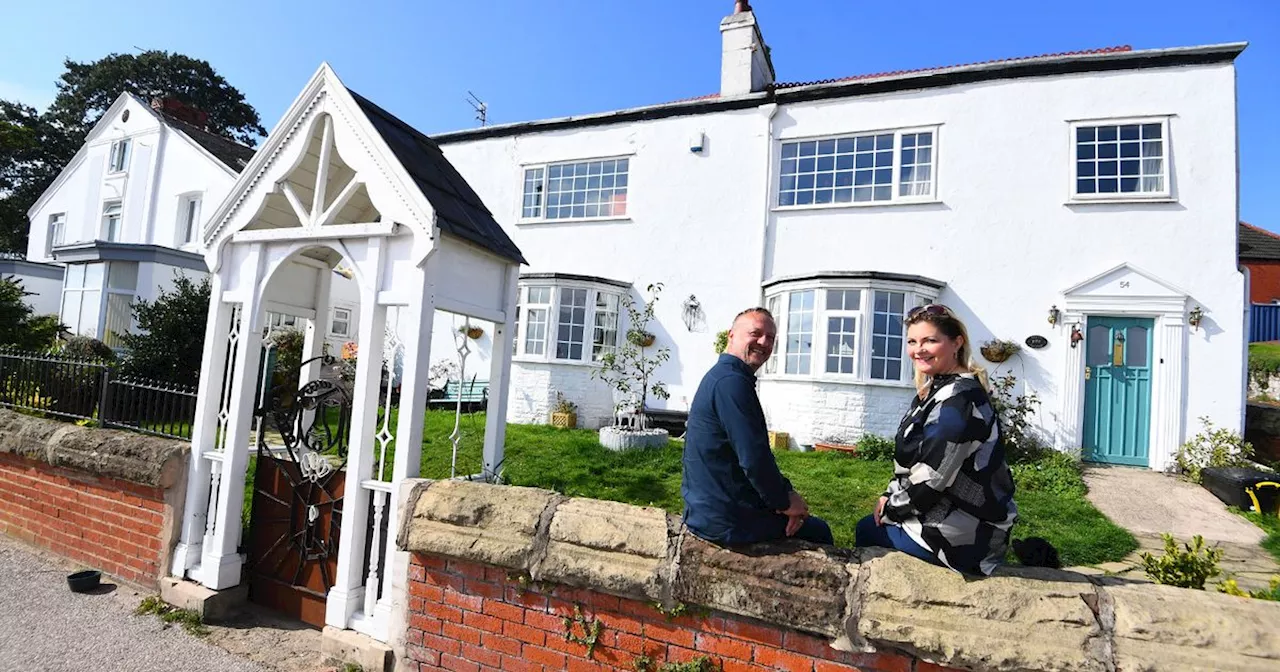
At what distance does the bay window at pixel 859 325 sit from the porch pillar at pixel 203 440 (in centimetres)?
844

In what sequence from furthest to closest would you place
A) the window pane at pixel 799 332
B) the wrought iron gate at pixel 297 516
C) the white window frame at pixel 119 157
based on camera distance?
the white window frame at pixel 119 157 < the window pane at pixel 799 332 < the wrought iron gate at pixel 297 516

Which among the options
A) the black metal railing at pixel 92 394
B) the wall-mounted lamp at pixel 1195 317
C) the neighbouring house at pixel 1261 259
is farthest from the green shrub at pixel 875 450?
the black metal railing at pixel 92 394

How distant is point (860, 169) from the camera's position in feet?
37.3

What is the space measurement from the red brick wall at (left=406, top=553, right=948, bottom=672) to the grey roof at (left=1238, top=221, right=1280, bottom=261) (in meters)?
14.6

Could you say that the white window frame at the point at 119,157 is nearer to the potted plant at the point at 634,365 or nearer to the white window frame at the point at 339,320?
the white window frame at the point at 339,320

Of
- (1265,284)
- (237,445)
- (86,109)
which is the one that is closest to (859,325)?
(237,445)

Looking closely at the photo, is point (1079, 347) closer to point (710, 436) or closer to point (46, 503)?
point (710, 436)

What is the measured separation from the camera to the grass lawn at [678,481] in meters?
5.49

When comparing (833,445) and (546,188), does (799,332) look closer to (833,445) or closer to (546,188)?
(833,445)

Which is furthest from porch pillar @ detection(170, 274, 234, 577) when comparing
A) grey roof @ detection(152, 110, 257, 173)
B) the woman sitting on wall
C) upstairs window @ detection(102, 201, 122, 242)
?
upstairs window @ detection(102, 201, 122, 242)

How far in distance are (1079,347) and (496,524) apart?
10245mm

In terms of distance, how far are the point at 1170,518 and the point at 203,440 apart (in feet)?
30.1

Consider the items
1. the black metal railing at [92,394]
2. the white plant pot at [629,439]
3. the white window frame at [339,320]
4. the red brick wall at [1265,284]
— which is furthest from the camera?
the red brick wall at [1265,284]

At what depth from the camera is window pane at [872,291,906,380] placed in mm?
10172
